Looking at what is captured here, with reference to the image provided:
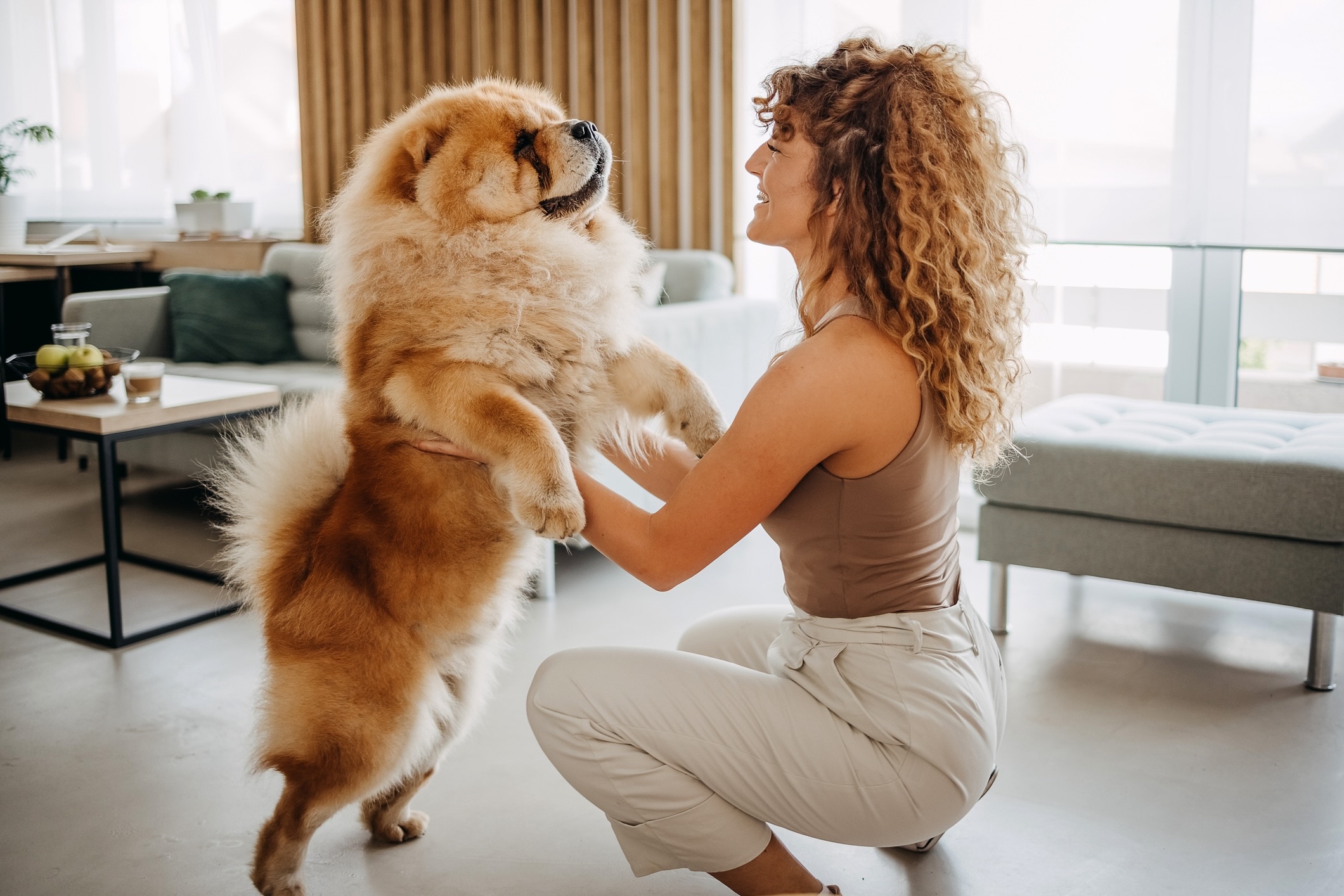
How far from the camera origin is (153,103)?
572 centimetres

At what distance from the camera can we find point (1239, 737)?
2070mm

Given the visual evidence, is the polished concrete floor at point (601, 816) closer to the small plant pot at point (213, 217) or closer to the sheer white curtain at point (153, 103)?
the small plant pot at point (213, 217)

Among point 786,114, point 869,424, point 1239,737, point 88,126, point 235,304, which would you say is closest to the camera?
point 869,424

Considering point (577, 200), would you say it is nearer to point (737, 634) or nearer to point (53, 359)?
point (737, 634)

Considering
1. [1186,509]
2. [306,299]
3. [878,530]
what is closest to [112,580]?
[306,299]

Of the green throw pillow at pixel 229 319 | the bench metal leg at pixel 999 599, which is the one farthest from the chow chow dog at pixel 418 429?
the green throw pillow at pixel 229 319

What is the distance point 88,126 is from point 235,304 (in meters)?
2.76

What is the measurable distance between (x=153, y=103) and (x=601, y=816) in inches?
209

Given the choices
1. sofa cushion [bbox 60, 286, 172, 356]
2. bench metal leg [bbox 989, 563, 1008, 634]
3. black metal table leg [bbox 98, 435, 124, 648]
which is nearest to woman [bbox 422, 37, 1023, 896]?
bench metal leg [bbox 989, 563, 1008, 634]

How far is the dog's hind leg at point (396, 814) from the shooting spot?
1.69 metres

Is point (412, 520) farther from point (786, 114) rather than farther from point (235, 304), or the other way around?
point (235, 304)

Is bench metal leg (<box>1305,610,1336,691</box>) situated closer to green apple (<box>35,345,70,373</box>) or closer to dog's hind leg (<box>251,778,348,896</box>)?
dog's hind leg (<box>251,778,348,896</box>)

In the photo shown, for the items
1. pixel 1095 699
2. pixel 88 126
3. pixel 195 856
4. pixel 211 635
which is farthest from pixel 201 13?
pixel 1095 699

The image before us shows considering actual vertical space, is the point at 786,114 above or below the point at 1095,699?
above
